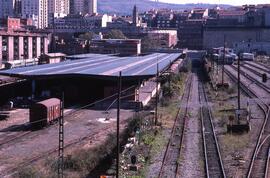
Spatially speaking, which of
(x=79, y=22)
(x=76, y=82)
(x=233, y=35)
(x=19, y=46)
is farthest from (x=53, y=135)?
(x=79, y=22)

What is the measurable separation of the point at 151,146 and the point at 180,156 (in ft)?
7.25

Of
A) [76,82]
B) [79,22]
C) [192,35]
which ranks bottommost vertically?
[76,82]

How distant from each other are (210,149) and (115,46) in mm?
79438

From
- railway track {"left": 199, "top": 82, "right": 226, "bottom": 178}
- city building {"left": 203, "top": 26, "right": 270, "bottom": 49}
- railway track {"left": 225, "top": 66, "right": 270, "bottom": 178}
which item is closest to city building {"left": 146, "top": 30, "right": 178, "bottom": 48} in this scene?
city building {"left": 203, "top": 26, "right": 270, "bottom": 49}

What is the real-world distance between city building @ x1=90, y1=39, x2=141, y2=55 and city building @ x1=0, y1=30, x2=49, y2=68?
1049 centimetres

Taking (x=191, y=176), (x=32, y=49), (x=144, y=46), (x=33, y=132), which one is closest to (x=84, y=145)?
(x=33, y=132)

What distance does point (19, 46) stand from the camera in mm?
84438

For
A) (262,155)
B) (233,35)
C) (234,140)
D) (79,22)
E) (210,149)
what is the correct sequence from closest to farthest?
(262,155)
(210,149)
(234,140)
(233,35)
(79,22)

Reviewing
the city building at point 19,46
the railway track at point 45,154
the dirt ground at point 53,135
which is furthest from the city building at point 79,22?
the railway track at point 45,154

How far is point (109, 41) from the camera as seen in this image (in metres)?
103

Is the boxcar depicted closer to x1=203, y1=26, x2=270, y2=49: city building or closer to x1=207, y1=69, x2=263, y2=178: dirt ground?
x1=207, y1=69, x2=263, y2=178: dirt ground

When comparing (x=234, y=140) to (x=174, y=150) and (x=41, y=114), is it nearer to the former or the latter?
(x=174, y=150)

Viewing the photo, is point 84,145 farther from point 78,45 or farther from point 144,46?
point 144,46

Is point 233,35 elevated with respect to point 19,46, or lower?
elevated
